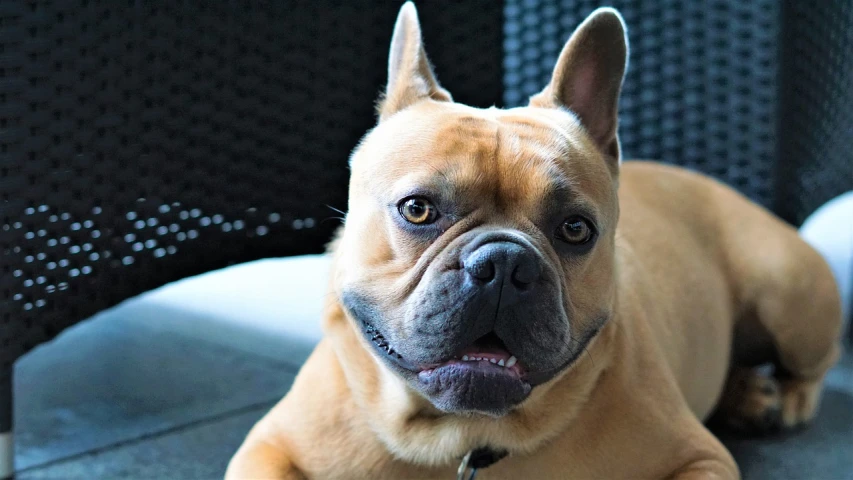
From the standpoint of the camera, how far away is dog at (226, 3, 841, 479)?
1.18 meters

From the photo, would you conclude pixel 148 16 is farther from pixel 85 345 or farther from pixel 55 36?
pixel 85 345

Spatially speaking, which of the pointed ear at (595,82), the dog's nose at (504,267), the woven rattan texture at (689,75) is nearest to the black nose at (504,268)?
the dog's nose at (504,267)

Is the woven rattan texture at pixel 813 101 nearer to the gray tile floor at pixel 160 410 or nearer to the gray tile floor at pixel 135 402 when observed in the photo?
the gray tile floor at pixel 160 410

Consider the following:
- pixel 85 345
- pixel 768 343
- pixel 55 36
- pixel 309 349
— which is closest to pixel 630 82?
pixel 768 343

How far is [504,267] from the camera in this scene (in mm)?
1140

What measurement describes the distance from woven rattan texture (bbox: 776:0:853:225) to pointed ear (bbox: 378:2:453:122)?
3.63 feet

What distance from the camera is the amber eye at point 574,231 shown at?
131 centimetres

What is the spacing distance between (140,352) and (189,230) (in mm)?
813

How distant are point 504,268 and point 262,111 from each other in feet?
3.38

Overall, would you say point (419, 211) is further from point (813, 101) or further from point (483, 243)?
point (813, 101)

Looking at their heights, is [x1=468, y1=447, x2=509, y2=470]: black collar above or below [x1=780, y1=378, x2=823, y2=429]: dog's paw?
above

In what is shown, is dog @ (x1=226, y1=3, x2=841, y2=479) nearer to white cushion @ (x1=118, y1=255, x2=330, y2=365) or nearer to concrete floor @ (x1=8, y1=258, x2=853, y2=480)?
concrete floor @ (x1=8, y1=258, x2=853, y2=480)

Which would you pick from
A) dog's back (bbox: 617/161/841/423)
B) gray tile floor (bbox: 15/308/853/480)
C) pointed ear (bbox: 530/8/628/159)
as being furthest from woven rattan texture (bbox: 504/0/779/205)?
pointed ear (bbox: 530/8/628/159)

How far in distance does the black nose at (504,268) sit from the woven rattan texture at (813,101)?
4.59ft
